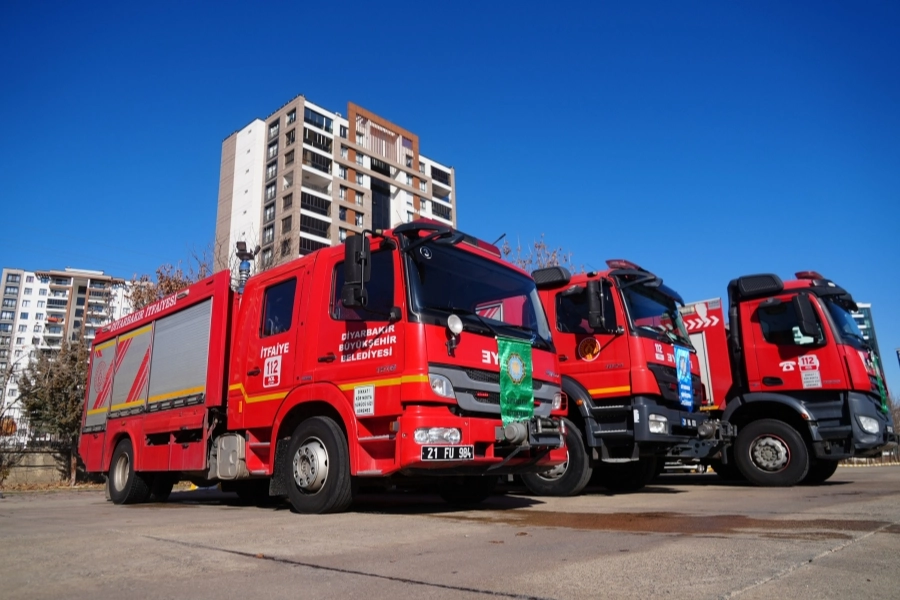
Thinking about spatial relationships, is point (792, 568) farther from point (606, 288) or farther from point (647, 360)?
point (606, 288)

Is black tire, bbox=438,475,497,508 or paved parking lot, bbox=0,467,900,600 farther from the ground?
black tire, bbox=438,475,497,508

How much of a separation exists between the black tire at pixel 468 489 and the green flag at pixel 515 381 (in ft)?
4.45

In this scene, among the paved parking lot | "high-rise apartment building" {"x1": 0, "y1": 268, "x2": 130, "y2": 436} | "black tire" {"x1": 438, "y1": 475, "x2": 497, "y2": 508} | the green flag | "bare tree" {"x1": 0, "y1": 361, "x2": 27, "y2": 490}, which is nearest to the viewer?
the paved parking lot

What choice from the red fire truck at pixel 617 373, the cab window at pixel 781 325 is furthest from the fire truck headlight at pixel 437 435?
the cab window at pixel 781 325

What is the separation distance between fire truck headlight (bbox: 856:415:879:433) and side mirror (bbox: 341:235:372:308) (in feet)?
24.6

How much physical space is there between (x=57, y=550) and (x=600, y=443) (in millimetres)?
5790

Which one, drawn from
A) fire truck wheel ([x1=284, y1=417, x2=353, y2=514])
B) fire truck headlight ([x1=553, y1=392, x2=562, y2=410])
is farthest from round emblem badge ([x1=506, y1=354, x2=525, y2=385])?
fire truck wheel ([x1=284, y1=417, x2=353, y2=514])

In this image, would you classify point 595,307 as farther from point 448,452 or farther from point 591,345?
point 448,452

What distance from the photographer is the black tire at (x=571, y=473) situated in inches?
322

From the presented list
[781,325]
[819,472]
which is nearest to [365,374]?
[781,325]

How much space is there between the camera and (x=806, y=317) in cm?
935

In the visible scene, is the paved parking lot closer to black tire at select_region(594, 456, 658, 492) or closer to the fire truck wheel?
the fire truck wheel

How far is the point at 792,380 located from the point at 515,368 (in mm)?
5442

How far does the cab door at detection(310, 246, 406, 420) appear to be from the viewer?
19.1 feet
